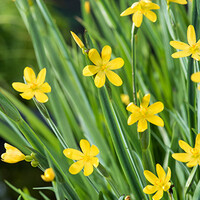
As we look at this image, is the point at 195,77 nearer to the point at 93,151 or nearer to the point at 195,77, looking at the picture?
the point at 195,77

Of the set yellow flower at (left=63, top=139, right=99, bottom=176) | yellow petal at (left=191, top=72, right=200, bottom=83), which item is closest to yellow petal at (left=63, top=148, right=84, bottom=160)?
yellow flower at (left=63, top=139, right=99, bottom=176)

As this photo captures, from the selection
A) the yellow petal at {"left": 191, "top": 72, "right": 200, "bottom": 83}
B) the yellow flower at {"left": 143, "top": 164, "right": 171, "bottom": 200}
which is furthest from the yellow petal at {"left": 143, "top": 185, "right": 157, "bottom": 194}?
the yellow petal at {"left": 191, "top": 72, "right": 200, "bottom": 83}

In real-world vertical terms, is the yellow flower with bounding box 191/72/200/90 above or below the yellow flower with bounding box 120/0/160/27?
below

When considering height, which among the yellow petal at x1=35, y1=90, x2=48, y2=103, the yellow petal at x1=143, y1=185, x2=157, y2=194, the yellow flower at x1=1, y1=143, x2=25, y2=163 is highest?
the yellow petal at x1=35, y1=90, x2=48, y2=103

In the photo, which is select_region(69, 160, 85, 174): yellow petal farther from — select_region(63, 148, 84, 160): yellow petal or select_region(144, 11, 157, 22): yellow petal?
select_region(144, 11, 157, 22): yellow petal

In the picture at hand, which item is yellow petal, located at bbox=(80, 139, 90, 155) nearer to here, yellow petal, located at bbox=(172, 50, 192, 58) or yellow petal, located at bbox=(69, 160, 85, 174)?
yellow petal, located at bbox=(69, 160, 85, 174)

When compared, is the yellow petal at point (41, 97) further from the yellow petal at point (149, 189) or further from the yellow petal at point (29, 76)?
the yellow petal at point (149, 189)

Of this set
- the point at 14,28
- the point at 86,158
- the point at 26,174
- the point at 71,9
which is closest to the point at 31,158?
the point at 86,158

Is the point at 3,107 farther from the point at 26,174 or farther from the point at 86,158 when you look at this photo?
the point at 26,174

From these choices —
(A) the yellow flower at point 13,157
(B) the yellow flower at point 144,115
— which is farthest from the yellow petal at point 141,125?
(A) the yellow flower at point 13,157
